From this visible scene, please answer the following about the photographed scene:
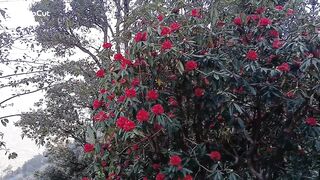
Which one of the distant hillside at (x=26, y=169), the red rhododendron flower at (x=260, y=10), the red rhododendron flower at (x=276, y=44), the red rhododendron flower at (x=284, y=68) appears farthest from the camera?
the distant hillside at (x=26, y=169)

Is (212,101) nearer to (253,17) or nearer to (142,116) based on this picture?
(142,116)

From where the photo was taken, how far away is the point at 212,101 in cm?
295

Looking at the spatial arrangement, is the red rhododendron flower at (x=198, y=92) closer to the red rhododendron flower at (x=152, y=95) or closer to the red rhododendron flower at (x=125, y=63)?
the red rhododendron flower at (x=152, y=95)

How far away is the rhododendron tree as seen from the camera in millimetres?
2857

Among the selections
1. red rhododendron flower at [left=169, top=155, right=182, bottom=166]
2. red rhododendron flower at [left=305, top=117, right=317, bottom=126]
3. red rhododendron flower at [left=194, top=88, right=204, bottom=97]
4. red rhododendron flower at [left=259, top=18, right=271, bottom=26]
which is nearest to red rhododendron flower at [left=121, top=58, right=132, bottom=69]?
red rhododendron flower at [left=194, top=88, right=204, bottom=97]

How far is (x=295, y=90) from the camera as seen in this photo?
2916 mm

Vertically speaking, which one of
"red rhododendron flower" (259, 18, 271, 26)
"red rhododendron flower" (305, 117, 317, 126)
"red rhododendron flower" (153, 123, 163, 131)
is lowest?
"red rhododendron flower" (305, 117, 317, 126)

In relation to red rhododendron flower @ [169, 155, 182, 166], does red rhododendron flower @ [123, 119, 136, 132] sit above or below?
above

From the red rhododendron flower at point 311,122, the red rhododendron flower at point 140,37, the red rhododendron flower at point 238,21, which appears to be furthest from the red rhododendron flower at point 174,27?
the red rhododendron flower at point 311,122

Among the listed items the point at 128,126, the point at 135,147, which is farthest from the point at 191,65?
the point at 135,147

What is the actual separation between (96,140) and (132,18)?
1736mm

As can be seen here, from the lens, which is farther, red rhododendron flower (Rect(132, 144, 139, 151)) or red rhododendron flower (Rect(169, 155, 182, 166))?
red rhododendron flower (Rect(132, 144, 139, 151))

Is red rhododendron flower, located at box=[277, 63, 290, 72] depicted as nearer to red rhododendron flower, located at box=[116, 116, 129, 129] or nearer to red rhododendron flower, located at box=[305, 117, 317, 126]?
red rhododendron flower, located at box=[305, 117, 317, 126]

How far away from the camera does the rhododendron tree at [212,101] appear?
2857mm
